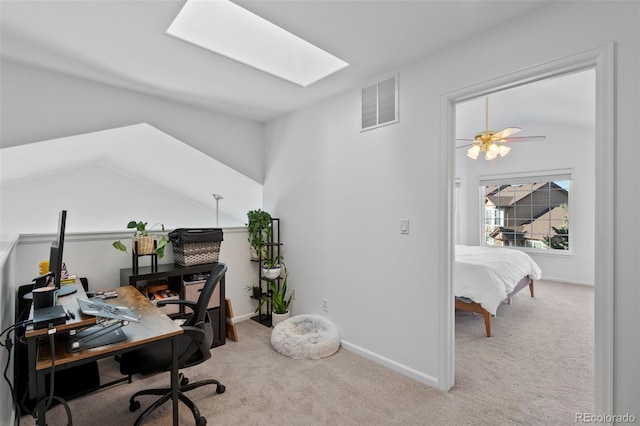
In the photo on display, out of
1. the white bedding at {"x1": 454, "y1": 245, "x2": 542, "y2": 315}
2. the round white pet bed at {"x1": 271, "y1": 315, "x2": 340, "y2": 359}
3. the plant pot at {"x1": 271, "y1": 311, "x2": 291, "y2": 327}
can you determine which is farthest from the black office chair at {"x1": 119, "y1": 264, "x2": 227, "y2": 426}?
the white bedding at {"x1": 454, "y1": 245, "x2": 542, "y2": 315}

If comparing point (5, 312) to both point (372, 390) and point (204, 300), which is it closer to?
point (204, 300)

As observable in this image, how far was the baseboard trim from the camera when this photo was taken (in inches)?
90.6

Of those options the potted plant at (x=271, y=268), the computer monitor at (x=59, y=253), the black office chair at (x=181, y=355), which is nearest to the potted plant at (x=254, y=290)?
the potted plant at (x=271, y=268)

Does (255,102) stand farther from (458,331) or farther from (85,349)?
(458,331)

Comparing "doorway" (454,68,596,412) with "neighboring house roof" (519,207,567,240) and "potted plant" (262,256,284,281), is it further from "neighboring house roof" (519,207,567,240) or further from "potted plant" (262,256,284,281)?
"potted plant" (262,256,284,281)

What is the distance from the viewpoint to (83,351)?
1.38 m

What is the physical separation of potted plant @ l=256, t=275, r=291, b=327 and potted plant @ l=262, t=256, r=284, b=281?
0.12 meters

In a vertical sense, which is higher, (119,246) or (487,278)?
(119,246)

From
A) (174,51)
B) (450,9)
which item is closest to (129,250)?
(174,51)

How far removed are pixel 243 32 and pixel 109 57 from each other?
98 centimetres

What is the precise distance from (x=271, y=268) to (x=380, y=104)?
2011mm

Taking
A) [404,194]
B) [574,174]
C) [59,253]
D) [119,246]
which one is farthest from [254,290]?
[574,174]

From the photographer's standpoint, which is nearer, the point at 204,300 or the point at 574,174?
the point at 204,300

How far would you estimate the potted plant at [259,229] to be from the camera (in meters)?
3.52
